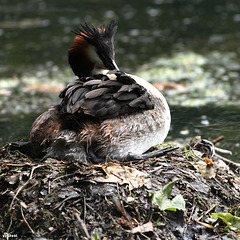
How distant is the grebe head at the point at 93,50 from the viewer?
4.98 m

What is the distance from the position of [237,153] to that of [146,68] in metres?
4.26

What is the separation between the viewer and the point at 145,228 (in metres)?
3.69

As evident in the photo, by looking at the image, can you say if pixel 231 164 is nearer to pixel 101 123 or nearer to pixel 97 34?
pixel 101 123

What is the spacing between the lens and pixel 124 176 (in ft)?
13.2

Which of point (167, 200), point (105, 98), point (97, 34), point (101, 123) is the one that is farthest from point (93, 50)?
point (167, 200)

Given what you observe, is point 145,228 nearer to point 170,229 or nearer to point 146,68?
point 170,229

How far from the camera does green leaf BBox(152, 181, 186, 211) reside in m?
3.85

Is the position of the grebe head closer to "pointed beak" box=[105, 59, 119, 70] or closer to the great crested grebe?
"pointed beak" box=[105, 59, 119, 70]

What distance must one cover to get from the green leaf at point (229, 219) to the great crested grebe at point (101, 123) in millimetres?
894

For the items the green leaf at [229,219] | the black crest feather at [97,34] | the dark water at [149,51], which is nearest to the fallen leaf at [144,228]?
the green leaf at [229,219]

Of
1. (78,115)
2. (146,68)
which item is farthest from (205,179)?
(146,68)

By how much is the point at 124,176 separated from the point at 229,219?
94 centimetres

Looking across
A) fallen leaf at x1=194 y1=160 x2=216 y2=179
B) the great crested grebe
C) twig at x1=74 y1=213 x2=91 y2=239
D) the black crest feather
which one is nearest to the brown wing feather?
the great crested grebe

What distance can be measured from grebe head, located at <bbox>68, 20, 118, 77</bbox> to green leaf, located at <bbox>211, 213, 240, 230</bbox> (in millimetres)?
1884
